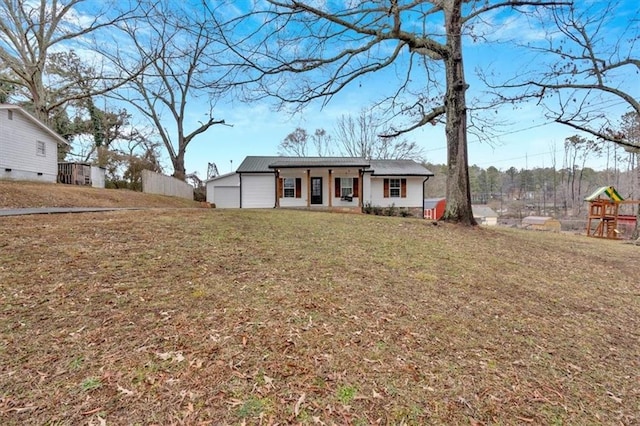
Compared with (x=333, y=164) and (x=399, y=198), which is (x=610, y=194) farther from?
(x=333, y=164)

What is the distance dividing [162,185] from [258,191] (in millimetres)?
7458

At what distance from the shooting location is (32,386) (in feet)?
6.55

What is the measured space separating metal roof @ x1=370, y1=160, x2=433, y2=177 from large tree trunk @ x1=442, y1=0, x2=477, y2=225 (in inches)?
447

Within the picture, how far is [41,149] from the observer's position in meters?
18.8

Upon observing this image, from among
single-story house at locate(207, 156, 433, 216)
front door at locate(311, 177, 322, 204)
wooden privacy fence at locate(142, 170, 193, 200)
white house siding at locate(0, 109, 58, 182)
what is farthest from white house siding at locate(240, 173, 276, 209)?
white house siding at locate(0, 109, 58, 182)

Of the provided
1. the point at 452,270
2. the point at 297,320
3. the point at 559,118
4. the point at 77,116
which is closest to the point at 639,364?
the point at 452,270

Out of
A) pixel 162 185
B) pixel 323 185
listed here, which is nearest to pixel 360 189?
pixel 323 185

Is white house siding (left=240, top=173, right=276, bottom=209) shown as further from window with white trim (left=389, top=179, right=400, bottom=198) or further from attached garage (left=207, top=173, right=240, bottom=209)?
window with white trim (left=389, top=179, right=400, bottom=198)

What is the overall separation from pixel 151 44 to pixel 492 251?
2272 cm

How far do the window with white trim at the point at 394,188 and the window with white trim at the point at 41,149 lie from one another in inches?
839

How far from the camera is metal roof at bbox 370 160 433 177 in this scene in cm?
2059

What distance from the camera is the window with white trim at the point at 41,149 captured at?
1840cm

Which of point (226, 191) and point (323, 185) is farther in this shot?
point (226, 191)

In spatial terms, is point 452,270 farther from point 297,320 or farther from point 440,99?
point 440,99
